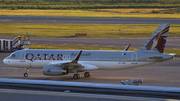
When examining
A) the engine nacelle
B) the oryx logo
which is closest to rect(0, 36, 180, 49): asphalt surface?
the oryx logo

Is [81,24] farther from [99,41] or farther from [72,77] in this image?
[72,77]

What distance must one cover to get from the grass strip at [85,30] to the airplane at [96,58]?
4837 cm

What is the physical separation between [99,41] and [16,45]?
21320mm

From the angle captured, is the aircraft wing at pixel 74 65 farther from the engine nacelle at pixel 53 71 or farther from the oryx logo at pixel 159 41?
the oryx logo at pixel 159 41

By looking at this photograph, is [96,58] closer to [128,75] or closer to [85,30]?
[128,75]

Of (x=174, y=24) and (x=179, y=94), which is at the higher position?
(x=174, y=24)

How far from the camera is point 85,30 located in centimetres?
10075

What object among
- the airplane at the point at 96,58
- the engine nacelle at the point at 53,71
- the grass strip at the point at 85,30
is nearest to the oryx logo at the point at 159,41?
the airplane at the point at 96,58

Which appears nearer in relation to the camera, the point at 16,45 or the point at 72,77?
the point at 72,77

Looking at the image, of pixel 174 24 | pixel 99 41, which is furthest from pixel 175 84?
pixel 174 24

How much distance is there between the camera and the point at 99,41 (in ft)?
262

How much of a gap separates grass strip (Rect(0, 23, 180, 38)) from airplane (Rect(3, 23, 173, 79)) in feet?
159

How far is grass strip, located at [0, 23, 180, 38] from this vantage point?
300 feet

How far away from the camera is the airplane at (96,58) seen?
39.3m
